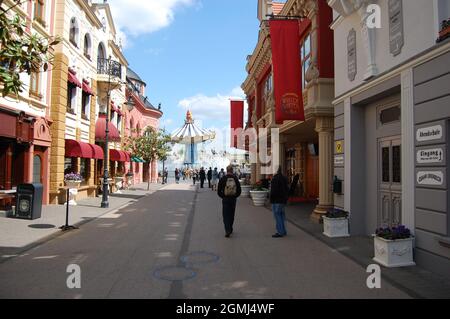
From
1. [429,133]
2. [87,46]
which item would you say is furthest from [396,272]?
[87,46]

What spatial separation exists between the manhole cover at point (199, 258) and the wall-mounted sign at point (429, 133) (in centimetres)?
418

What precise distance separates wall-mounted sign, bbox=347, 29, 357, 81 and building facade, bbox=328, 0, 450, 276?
0.02m

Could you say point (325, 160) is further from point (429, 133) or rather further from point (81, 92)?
point (81, 92)

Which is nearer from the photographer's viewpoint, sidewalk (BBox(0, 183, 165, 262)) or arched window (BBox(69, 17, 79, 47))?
sidewalk (BBox(0, 183, 165, 262))

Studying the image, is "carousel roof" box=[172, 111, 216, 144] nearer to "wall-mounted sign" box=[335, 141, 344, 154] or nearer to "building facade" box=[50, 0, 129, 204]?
"building facade" box=[50, 0, 129, 204]

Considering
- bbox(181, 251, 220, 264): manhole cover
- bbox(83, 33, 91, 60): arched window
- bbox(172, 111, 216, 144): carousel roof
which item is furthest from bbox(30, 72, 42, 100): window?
bbox(172, 111, 216, 144): carousel roof

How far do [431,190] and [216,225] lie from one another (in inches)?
255

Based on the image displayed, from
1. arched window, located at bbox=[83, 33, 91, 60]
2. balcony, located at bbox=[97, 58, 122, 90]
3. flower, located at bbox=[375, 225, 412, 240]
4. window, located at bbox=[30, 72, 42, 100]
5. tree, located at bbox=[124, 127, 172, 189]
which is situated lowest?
flower, located at bbox=[375, 225, 412, 240]

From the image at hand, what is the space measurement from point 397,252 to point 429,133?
2.06m

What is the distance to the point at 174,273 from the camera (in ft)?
19.5

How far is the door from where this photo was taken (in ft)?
25.3
